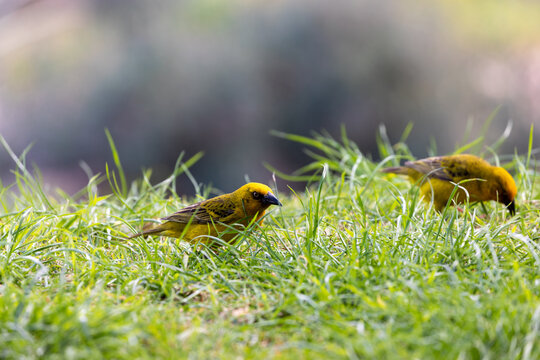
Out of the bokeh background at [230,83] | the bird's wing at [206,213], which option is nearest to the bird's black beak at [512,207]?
the bird's wing at [206,213]

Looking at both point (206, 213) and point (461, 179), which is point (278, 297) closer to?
point (206, 213)

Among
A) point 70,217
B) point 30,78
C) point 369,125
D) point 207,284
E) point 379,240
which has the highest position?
point 30,78

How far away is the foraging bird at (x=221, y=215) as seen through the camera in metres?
4.05

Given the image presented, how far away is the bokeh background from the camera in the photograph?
9.43m

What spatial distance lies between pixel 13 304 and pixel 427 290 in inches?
79.0

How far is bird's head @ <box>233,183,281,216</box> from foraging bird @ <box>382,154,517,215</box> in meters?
1.44

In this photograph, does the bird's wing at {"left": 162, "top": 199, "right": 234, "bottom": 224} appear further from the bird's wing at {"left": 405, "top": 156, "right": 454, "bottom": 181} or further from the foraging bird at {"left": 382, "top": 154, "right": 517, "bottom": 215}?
the bird's wing at {"left": 405, "top": 156, "right": 454, "bottom": 181}

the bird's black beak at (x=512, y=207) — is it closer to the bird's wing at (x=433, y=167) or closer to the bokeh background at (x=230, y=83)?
the bird's wing at (x=433, y=167)

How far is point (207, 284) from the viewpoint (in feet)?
10.1

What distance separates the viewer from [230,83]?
959 cm

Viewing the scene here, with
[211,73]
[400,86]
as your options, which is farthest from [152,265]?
A: [400,86]

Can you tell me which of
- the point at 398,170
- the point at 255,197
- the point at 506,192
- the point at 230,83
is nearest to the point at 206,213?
the point at 255,197

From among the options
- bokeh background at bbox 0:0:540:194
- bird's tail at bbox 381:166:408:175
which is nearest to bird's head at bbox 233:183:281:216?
bird's tail at bbox 381:166:408:175

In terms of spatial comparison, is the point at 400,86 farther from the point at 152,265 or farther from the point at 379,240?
the point at 152,265
